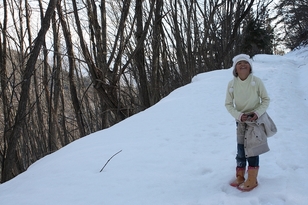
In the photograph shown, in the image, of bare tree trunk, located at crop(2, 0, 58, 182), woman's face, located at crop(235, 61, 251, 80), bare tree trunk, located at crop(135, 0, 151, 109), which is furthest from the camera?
bare tree trunk, located at crop(135, 0, 151, 109)

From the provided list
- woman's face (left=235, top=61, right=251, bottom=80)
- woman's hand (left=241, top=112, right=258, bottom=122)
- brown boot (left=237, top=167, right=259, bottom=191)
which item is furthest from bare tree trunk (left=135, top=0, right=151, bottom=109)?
brown boot (left=237, top=167, right=259, bottom=191)

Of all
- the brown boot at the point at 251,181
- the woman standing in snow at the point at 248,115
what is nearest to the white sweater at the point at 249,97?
the woman standing in snow at the point at 248,115

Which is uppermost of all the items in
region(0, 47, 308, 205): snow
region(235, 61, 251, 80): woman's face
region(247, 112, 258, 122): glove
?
region(235, 61, 251, 80): woman's face

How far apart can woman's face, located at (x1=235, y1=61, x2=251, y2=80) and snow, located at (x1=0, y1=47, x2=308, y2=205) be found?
1.01 m

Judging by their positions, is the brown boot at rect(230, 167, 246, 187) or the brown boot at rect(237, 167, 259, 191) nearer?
the brown boot at rect(237, 167, 259, 191)

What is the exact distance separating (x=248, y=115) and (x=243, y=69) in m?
0.43

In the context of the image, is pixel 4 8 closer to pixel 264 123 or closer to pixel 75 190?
pixel 75 190

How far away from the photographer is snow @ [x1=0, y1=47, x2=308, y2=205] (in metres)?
2.57

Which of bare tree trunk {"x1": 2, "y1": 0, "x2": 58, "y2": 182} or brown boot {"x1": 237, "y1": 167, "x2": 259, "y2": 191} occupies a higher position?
bare tree trunk {"x1": 2, "y1": 0, "x2": 58, "y2": 182}

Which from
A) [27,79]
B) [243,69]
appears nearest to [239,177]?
[243,69]

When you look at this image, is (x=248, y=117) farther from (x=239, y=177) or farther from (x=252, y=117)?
(x=239, y=177)

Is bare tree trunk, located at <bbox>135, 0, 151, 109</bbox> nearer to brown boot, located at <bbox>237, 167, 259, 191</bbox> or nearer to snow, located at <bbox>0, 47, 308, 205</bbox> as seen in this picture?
snow, located at <bbox>0, 47, 308, 205</bbox>

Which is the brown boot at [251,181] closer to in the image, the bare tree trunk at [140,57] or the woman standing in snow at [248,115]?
the woman standing in snow at [248,115]

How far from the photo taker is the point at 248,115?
8.36ft
